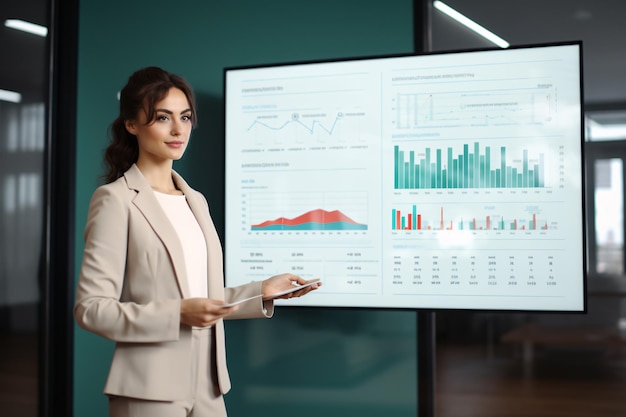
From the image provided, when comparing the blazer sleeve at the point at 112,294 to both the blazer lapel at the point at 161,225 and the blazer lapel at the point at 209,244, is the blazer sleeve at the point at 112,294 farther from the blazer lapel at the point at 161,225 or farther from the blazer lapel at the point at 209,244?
the blazer lapel at the point at 209,244

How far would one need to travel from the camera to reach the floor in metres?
2.78

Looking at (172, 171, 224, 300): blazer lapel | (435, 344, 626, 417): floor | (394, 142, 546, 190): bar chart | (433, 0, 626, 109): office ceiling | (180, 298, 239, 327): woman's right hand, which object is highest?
(433, 0, 626, 109): office ceiling

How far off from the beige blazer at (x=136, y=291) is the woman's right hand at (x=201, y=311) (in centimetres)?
2

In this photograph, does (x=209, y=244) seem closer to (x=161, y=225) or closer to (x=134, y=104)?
(x=161, y=225)

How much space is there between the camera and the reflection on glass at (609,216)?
108 inches

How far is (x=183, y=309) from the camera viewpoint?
5.23 ft

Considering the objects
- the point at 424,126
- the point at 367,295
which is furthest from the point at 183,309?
the point at 424,126

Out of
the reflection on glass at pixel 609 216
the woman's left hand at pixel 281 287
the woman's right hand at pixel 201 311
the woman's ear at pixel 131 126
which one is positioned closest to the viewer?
A: the woman's right hand at pixel 201 311

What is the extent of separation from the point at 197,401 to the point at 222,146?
1.73 meters

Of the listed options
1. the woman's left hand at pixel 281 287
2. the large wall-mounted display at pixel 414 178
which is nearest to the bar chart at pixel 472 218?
the large wall-mounted display at pixel 414 178

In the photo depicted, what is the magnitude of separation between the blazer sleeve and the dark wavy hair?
0.20 meters

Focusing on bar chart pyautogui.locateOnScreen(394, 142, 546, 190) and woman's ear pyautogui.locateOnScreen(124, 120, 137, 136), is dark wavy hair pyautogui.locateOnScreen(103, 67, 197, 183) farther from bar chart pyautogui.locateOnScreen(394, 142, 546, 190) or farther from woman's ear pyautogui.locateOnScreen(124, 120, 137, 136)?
bar chart pyautogui.locateOnScreen(394, 142, 546, 190)

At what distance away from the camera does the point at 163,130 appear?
69.7 inches

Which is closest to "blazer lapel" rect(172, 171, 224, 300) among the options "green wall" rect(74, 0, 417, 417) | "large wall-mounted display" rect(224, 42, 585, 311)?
"large wall-mounted display" rect(224, 42, 585, 311)
